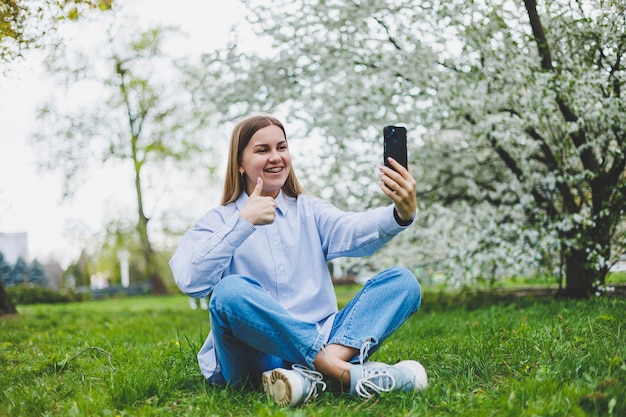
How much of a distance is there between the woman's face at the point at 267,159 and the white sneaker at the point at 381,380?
2.93 ft

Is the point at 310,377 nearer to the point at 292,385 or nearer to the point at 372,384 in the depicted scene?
the point at 292,385

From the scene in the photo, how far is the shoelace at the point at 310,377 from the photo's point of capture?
2197 mm

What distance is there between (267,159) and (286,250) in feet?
1.35

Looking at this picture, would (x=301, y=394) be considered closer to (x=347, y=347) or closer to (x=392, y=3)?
(x=347, y=347)

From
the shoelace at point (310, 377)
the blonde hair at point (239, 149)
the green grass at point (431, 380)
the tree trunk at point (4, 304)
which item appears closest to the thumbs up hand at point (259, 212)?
the blonde hair at point (239, 149)

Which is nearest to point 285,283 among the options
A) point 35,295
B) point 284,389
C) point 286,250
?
point 286,250

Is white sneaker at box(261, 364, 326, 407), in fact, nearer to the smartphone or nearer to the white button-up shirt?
the white button-up shirt

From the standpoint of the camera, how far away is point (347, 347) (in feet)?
7.55

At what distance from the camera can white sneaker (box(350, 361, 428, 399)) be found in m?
2.24

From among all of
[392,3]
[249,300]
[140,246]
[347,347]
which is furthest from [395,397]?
[140,246]

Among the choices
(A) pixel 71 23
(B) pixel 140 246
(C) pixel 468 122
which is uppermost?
(A) pixel 71 23

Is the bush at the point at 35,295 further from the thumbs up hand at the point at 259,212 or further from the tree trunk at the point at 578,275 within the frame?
the thumbs up hand at the point at 259,212

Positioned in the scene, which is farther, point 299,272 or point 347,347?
point 299,272

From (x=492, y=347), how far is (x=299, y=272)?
3.50 ft
